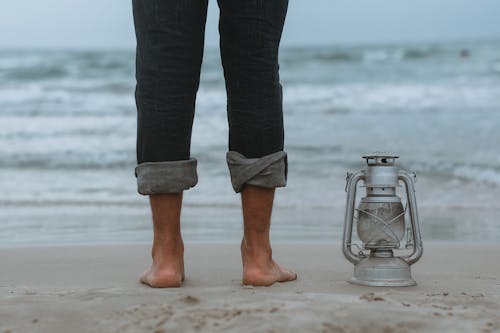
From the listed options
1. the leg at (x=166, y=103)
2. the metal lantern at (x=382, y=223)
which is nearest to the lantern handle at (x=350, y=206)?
the metal lantern at (x=382, y=223)

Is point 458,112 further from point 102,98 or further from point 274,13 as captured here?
point 274,13

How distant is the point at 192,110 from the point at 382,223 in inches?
23.2

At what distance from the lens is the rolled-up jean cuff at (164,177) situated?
6.72 feet

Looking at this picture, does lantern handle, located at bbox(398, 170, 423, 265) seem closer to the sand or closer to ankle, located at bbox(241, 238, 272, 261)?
the sand

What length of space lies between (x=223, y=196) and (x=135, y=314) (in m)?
3.72

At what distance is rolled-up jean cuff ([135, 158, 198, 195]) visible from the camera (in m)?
2.05

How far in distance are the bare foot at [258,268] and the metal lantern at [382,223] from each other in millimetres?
208

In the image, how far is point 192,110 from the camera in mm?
2084

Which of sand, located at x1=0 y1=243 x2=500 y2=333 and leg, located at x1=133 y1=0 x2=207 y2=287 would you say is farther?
leg, located at x1=133 y1=0 x2=207 y2=287

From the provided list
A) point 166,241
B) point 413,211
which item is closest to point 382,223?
point 413,211

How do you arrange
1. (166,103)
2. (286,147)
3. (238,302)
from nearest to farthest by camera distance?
(238,302), (166,103), (286,147)

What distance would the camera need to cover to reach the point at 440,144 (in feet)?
27.6

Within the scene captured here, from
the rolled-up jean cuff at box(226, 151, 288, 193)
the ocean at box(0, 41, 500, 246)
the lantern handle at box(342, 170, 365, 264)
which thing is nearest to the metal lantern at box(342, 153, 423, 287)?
the lantern handle at box(342, 170, 365, 264)

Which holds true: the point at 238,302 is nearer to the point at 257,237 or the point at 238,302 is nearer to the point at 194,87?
the point at 257,237
